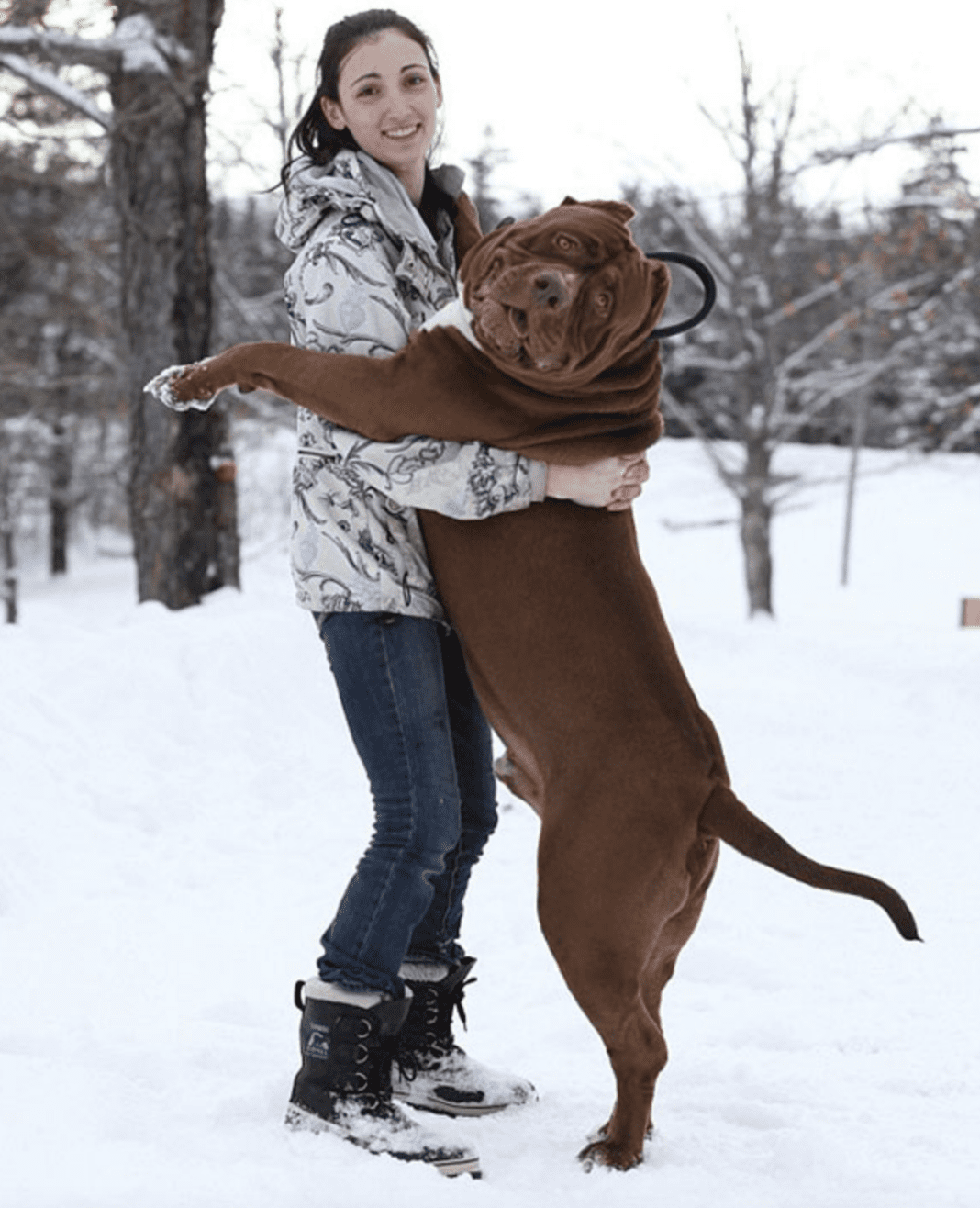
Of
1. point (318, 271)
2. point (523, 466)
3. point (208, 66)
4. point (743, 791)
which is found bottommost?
point (743, 791)

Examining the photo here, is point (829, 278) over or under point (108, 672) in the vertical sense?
over

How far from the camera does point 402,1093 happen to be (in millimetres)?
2709

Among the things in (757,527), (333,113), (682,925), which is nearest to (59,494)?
(757,527)

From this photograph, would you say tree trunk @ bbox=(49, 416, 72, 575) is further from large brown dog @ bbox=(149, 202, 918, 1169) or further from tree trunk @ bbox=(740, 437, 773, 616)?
large brown dog @ bbox=(149, 202, 918, 1169)

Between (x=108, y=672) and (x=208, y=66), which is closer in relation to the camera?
(x=108, y=672)

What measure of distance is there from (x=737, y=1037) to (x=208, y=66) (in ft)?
21.3

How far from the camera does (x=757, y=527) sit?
52.1 feet

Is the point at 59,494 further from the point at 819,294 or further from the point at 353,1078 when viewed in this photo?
the point at 353,1078

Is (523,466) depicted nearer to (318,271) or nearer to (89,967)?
(318,271)

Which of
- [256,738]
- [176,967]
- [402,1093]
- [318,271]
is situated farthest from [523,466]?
[256,738]

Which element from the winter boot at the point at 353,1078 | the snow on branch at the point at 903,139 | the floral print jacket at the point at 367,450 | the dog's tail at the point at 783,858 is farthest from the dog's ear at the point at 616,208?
the snow on branch at the point at 903,139

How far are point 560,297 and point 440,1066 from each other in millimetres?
1521

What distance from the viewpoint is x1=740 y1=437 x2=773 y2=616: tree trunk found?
15.7m

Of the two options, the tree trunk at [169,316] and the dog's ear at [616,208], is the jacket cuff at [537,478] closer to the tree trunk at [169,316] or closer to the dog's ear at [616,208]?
the dog's ear at [616,208]
